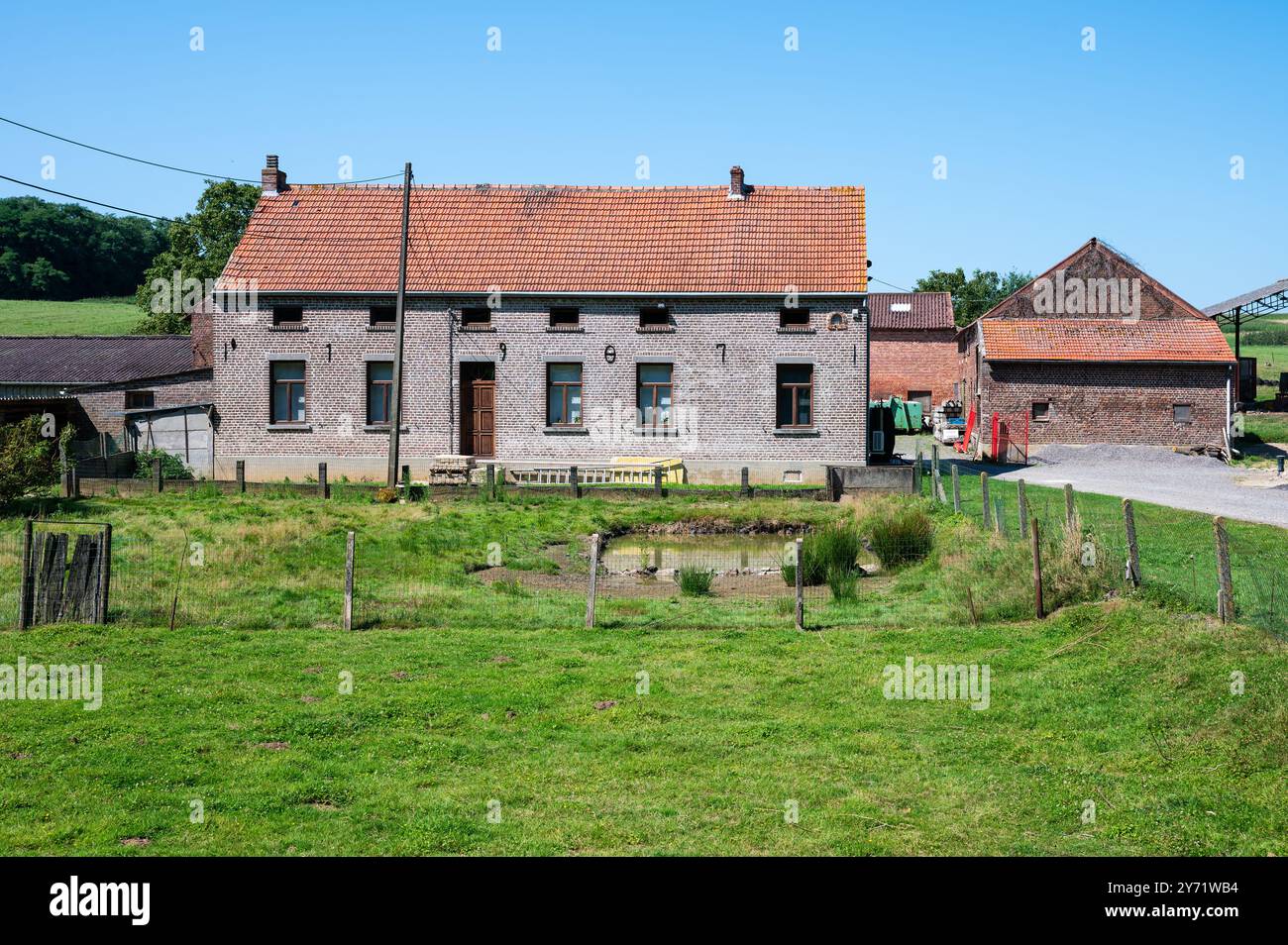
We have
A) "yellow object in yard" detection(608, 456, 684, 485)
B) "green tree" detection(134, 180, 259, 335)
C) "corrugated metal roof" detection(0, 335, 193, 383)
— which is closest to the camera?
"yellow object in yard" detection(608, 456, 684, 485)

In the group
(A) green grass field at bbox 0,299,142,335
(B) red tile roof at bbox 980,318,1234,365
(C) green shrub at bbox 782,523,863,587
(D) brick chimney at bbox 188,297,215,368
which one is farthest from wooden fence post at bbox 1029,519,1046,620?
(A) green grass field at bbox 0,299,142,335

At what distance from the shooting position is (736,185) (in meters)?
34.2

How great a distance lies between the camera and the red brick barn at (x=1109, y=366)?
40.4 m

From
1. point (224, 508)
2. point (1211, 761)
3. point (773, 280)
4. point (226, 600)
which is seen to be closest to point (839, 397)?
point (773, 280)

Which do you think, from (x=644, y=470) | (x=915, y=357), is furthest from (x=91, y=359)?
(x=915, y=357)

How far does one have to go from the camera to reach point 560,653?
40.9 ft

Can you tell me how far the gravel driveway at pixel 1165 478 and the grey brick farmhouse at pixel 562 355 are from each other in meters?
6.41

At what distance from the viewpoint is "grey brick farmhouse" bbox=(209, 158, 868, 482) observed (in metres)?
31.2

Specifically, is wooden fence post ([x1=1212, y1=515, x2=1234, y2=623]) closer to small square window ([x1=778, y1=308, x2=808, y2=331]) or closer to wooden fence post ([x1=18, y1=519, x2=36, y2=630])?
wooden fence post ([x1=18, y1=519, x2=36, y2=630])

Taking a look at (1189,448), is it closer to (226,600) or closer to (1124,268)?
(1124,268)

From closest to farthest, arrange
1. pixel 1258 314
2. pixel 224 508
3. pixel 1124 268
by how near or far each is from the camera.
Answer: pixel 224 508 < pixel 1124 268 < pixel 1258 314

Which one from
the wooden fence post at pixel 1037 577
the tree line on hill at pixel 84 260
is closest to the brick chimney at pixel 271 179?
the wooden fence post at pixel 1037 577

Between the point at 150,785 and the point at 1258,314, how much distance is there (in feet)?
165

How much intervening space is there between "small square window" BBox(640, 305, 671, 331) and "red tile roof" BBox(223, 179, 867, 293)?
63 cm
